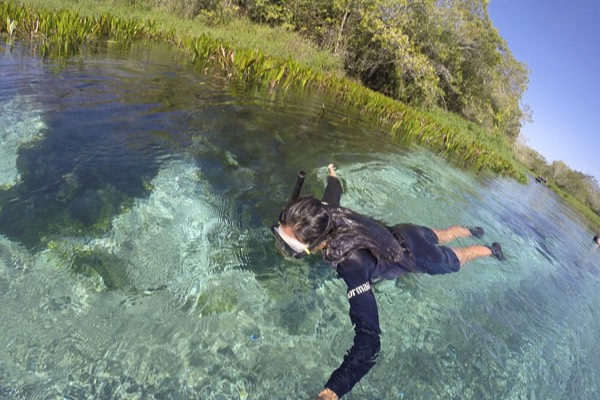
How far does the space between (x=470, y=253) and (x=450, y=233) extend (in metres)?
0.39

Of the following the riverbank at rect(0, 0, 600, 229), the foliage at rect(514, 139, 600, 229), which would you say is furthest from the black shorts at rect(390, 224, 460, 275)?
the foliage at rect(514, 139, 600, 229)

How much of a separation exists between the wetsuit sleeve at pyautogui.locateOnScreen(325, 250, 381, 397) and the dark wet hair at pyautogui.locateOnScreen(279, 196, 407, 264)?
121 mm

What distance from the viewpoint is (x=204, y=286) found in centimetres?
317

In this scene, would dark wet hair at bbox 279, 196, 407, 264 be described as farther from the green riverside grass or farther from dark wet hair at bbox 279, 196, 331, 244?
the green riverside grass

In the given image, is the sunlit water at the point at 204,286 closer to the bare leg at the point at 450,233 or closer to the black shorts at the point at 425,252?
the black shorts at the point at 425,252

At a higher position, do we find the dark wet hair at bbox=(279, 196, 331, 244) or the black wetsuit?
the dark wet hair at bbox=(279, 196, 331, 244)

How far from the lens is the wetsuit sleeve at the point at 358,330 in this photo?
2.22 metres

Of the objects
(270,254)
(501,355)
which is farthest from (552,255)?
(270,254)

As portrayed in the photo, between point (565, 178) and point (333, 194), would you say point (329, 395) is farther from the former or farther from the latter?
point (565, 178)

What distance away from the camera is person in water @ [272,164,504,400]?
226cm

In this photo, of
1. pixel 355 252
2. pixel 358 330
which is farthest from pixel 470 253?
pixel 358 330

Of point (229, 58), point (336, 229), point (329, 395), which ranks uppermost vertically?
point (229, 58)

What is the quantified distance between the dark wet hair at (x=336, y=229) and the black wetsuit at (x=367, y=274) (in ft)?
0.24

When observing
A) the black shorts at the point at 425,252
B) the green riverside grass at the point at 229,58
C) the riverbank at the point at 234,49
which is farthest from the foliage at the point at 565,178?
the black shorts at the point at 425,252
